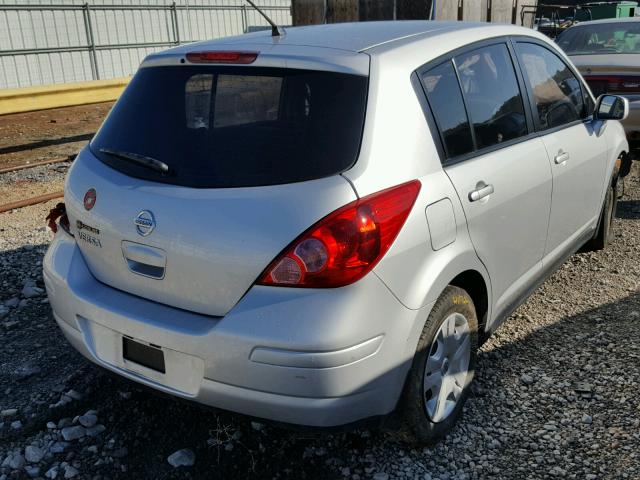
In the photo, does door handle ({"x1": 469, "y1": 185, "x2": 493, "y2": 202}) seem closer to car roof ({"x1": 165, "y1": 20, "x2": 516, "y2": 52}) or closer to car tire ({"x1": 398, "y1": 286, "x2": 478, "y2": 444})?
car tire ({"x1": 398, "y1": 286, "x2": 478, "y2": 444})

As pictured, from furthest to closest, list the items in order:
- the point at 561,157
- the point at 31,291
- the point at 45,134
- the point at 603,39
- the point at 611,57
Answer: the point at 45,134 < the point at 603,39 < the point at 611,57 < the point at 31,291 < the point at 561,157

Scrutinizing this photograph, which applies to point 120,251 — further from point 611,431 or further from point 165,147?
point 611,431

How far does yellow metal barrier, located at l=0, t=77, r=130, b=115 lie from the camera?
748 centimetres

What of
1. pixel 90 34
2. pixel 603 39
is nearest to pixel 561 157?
pixel 603 39

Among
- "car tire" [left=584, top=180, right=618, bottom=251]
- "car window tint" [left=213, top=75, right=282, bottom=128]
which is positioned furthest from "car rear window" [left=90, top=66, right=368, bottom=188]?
"car tire" [left=584, top=180, right=618, bottom=251]

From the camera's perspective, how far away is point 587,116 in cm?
433

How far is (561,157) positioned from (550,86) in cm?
50

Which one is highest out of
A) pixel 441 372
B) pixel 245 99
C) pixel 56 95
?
pixel 245 99

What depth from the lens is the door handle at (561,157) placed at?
12.0ft

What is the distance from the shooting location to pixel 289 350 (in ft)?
7.22

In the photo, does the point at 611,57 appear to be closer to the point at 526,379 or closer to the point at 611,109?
the point at 611,109

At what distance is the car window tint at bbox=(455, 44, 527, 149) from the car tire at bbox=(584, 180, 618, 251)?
185 cm

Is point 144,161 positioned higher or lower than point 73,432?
higher

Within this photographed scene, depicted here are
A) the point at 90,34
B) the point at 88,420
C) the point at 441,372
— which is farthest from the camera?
the point at 90,34
